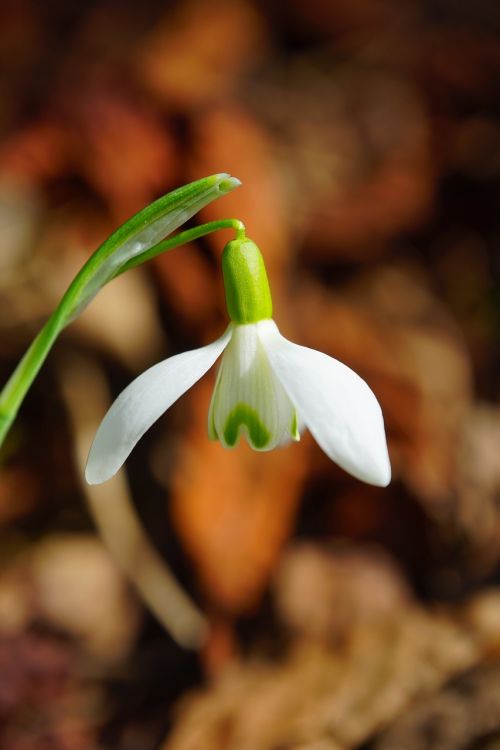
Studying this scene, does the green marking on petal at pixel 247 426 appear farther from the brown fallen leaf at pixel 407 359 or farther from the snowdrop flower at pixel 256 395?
the brown fallen leaf at pixel 407 359

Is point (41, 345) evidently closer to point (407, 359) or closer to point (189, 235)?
point (189, 235)

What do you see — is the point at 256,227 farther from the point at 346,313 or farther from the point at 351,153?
the point at 351,153

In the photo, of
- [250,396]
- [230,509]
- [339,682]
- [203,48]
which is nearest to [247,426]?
[250,396]

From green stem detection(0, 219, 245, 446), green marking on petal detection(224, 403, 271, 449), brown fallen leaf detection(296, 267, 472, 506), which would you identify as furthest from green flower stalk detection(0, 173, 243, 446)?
brown fallen leaf detection(296, 267, 472, 506)

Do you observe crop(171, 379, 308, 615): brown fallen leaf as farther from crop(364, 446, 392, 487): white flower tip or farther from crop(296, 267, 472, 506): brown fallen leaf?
crop(364, 446, 392, 487): white flower tip

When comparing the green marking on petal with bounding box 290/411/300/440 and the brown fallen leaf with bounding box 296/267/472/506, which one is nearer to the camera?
the green marking on petal with bounding box 290/411/300/440

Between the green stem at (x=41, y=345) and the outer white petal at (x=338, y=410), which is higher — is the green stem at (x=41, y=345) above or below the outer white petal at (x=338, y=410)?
above

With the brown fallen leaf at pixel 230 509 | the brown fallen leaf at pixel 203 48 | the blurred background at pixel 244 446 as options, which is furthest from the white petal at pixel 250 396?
the brown fallen leaf at pixel 203 48
